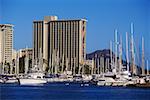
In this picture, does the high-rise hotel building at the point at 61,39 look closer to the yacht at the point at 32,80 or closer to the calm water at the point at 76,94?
the yacht at the point at 32,80

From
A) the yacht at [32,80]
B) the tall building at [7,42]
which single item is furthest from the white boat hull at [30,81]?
the tall building at [7,42]

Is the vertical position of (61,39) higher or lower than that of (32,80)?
higher

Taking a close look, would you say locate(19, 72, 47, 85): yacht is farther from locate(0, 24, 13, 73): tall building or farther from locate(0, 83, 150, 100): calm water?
locate(0, 24, 13, 73): tall building

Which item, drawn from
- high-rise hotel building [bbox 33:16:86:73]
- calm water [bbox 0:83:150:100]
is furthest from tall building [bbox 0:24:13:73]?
calm water [bbox 0:83:150:100]

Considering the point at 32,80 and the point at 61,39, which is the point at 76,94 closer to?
the point at 32,80

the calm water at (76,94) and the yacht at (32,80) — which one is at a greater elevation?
the yacht at (32,80)

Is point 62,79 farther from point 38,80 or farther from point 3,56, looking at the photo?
point 38,80

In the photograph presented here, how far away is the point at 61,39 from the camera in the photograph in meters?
73.8

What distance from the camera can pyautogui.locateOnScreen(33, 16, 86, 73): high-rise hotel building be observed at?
7119cm

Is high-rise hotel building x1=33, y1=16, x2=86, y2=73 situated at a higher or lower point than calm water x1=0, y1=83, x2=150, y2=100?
higher

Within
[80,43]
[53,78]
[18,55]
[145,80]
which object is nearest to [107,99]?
[145,80]

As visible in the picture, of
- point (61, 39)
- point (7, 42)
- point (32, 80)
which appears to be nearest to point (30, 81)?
point (32, 80)

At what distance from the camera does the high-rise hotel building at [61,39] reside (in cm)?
7119

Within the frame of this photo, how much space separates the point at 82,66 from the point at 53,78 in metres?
11.9
